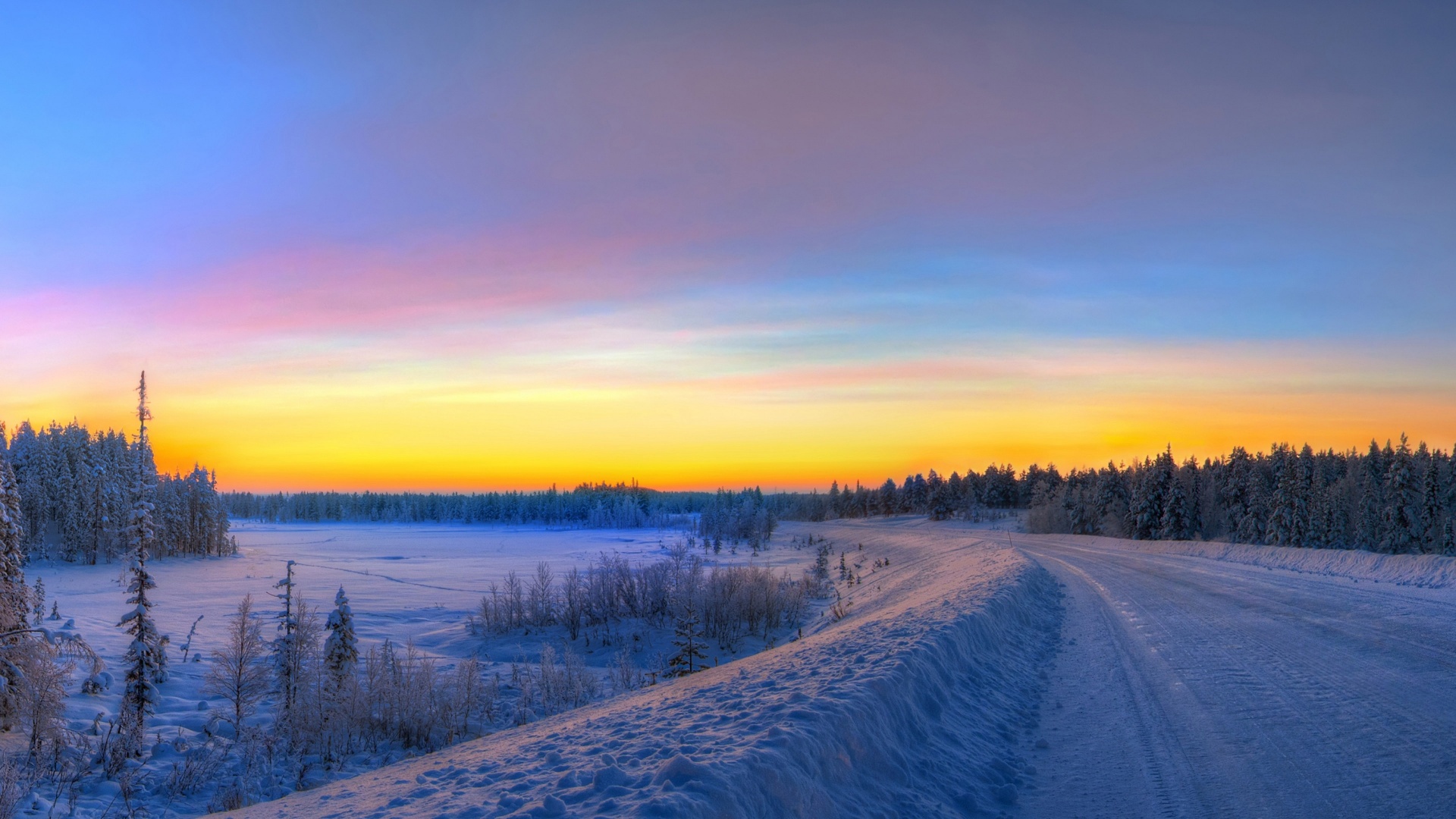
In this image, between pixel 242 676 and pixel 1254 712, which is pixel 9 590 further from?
pixel 1254 712

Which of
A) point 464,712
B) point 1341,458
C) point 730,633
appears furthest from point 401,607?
point 1341,458

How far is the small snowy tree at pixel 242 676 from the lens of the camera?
1822 cm

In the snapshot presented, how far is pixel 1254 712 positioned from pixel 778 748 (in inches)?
260

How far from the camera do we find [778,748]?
6523 mm

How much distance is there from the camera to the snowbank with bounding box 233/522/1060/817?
604 centimetres

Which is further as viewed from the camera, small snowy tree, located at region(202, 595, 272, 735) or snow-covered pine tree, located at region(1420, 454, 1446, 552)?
snow-covered pine tree, located at region(1420, 454, 1446, 552)

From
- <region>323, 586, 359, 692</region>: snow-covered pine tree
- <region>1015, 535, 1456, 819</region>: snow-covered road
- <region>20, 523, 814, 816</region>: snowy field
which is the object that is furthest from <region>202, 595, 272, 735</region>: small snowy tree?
<region>1015, 535, 1456, 819</region>: snow-covered road

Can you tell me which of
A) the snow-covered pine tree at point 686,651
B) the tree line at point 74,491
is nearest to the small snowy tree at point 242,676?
the snow-covered pine tree at point 686,651

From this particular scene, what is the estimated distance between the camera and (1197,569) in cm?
2836

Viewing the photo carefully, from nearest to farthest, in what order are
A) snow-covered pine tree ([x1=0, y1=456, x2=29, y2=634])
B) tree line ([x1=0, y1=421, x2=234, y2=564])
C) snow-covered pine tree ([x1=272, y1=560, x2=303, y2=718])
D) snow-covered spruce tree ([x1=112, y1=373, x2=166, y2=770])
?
snow-covered pine tree ([x1=0, y1=456, x2=29, y2=634]) < snow-covered spruce tree ([x1=112, y1=373, x2=166, y2=770]) < snow-covered pine tree ([x1=272, y1=560, x2=303, y2=718]) < tree line ([x1=0, y1=421, x2=234, y2=564])

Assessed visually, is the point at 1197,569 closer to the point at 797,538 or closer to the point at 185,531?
the point at 797,538

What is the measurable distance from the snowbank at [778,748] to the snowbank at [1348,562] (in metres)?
19.4

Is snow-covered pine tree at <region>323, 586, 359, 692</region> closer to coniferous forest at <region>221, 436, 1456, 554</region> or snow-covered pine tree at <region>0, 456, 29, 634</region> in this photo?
snow-covered pine tree at <region>0, 456, 29, 634</region>

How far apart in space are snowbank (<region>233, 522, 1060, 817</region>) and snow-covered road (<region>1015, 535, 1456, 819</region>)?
79 centimetres
